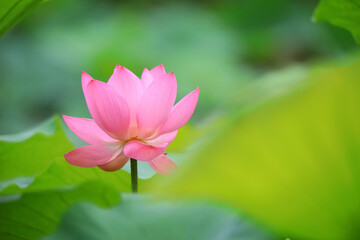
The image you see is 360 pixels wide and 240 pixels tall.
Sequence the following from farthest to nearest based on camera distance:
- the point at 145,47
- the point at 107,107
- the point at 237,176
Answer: the point at 145,47 < the point at 107,107 < the point at 237,176

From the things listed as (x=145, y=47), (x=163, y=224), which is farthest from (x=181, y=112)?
(x=145, y=47)

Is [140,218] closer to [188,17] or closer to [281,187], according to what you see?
[281,187]

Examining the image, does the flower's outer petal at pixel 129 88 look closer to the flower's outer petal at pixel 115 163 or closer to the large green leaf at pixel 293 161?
the flower's outer petal at pixel 115 163

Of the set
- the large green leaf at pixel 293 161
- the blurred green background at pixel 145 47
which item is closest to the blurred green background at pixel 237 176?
the large green leaf at pixel 293 161

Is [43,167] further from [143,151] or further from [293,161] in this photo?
[293,161]

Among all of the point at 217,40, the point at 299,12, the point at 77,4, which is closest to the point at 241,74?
the point at 217,40

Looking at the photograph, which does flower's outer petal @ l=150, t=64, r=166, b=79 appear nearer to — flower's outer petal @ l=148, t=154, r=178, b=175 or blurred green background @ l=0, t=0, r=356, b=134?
flower's outer petal @ l=148, t=154, r=178, b=175
